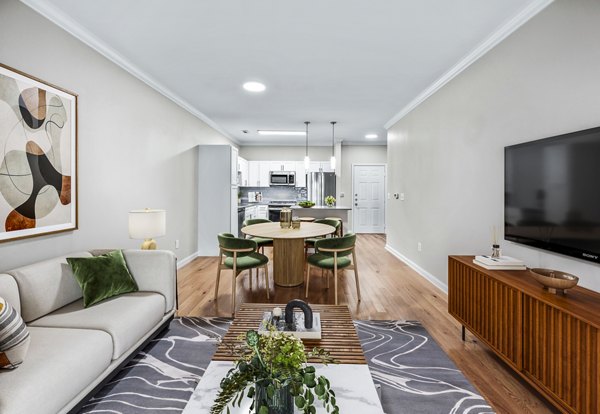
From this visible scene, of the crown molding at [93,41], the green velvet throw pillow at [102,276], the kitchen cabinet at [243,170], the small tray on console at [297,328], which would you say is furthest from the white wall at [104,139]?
the kitchen cabinet at [243,170]

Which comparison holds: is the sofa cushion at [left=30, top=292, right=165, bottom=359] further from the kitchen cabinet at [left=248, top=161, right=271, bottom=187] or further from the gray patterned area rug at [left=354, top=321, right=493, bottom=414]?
the kitchen cabinet at [left=248, top=161, right=271, bottom=187]

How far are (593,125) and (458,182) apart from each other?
1.57 metres

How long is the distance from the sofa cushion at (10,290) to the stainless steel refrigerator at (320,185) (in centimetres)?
675

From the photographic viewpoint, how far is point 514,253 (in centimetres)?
252

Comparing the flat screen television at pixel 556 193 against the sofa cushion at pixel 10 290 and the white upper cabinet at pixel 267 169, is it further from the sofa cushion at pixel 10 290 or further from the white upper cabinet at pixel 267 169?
the white upper cabinet at pixel 267 169

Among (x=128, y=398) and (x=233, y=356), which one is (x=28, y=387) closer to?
(x=128, y=398)

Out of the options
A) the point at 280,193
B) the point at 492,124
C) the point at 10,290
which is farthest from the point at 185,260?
the point at 492,124

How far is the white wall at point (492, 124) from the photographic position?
193 centimetres

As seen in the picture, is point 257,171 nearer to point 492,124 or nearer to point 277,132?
point 277,132

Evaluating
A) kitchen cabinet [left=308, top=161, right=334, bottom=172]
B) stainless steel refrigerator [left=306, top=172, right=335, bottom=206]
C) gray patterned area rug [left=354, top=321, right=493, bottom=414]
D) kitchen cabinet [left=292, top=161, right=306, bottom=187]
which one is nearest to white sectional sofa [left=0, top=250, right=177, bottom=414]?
gray patterned area rug [left=354, top=321, right=493, bottom=414]

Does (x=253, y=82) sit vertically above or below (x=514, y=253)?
above

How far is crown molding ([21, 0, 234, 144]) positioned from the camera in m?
2.30

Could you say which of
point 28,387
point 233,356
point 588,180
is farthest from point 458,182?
point 28,387

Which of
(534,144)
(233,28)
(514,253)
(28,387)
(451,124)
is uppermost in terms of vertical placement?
(233,28)
